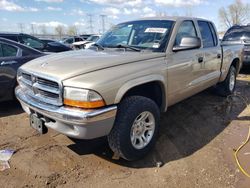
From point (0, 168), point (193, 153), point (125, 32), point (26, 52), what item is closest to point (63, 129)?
point (0, 168)

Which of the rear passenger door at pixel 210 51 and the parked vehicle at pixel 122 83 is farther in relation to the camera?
the rear passenger door at pixel 210 51

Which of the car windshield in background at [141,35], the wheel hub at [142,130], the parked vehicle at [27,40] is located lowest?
Result: the wheel hub at [142,130]

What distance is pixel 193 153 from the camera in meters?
3.89

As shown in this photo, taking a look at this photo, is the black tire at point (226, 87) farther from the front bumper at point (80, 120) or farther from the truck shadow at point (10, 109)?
the truck shadow at point (10, 109)

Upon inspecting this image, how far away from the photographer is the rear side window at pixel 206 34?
5207mm

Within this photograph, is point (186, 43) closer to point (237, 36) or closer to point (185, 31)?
point (185, 31)

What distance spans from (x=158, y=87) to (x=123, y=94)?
0.92 metres

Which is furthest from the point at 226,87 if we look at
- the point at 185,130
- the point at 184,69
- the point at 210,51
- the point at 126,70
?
the point at 126,70

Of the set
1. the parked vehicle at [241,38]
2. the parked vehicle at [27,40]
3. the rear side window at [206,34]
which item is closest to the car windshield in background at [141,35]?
the rear side window at [206,34]

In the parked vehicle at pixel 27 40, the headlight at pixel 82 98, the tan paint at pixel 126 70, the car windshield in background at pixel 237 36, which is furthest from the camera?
the car windshield in background at pixel 237 36

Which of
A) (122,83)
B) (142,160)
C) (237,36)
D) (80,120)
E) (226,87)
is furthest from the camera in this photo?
(237,36)

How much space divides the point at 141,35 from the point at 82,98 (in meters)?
1.85

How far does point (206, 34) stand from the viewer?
5387 mm

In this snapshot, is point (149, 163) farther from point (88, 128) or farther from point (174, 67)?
point (174, 67)
